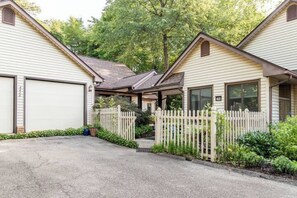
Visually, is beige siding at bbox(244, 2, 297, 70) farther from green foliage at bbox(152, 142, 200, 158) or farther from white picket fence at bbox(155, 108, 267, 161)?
green foliage at bbox(152, 142, 200, 158)

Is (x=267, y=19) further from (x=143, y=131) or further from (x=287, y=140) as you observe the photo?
(x=143, y=131)

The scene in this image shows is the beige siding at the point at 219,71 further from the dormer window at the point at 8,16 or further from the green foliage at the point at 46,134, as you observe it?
the dormer window at the point at 8,16

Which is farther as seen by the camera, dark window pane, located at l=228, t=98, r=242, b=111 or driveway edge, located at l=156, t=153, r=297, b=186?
dark window pane, located at l=228, t=98, r=242, b=111

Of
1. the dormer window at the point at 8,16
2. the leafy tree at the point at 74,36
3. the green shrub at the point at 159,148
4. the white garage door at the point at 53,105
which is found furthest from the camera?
the leafy tree at the point at 74,36

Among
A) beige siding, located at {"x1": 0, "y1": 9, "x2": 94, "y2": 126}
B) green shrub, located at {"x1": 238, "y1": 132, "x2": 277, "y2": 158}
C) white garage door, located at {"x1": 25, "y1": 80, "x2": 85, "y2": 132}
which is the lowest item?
green shrub, located at {"x1": 238, "y1": 132, "x2": 277, "y2": 158}

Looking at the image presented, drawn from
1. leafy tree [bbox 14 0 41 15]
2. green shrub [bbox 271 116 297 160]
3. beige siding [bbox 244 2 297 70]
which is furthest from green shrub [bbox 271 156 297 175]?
leafy tree [bbox 14 0 41 15]

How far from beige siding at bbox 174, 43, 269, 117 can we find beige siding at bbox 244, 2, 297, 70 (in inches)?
97.1

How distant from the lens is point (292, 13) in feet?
38.9

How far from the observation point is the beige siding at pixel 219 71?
1028 centimetres

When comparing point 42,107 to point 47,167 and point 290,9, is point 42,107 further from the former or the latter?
point 290,9

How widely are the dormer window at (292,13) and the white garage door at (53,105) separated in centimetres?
1099

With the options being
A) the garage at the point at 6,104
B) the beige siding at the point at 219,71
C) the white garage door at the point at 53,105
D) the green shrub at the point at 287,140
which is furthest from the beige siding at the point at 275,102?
the garage at the point at 6,104

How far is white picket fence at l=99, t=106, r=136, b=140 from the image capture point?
10.1 m

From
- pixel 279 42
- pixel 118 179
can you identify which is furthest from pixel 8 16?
pixel 279 42
